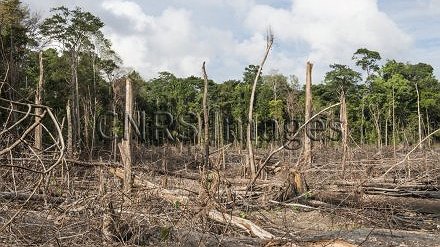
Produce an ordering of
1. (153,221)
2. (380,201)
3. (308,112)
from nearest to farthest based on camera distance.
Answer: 1. (153,221)
2. (380,201)
3. (308,112)

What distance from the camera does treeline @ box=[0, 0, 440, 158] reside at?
29250 mm

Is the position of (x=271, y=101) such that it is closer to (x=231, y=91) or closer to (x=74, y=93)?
(x=231, y=91)

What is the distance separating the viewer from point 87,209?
633 centimetres

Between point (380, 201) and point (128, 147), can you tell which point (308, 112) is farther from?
point (128, 147)

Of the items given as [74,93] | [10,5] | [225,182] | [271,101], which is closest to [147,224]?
[225,182]

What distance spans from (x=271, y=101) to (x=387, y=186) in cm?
3003

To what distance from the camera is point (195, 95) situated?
47500mm

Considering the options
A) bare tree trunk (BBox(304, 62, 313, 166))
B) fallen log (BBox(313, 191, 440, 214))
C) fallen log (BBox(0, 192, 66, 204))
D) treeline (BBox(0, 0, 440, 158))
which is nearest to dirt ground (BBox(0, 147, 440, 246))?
fallen log (BBox(0, 192, 66, 204))

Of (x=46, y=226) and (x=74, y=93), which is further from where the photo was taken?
(x=74, y=93)

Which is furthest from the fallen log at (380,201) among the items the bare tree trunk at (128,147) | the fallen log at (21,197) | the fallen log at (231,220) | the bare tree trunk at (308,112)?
the fallen log at (21,197)

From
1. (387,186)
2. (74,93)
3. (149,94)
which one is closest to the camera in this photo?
(387,186)

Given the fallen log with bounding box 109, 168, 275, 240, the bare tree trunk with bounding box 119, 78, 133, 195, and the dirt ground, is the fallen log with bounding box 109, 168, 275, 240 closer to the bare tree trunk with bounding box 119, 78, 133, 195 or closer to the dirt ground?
the dirt ground

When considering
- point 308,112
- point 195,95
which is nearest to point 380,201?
point 308,112

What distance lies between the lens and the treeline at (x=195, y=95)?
1152 inches
